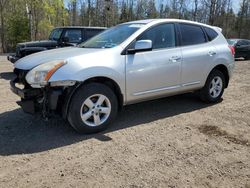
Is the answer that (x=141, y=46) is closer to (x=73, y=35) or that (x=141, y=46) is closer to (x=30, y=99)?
(x=30, y=99)

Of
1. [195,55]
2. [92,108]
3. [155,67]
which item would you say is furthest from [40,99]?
[195,55]

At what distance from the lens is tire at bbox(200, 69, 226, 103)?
20.9 feet

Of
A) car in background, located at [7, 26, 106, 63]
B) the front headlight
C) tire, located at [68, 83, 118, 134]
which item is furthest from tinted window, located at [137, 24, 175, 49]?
car in background, located at [7, 26, 106, 63]

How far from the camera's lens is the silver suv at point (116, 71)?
4410 millimetres

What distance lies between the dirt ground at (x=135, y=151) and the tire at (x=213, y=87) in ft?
1.56

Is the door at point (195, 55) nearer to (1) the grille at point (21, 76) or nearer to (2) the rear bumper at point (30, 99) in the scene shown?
(2) the rear bumper at point (30, 99)

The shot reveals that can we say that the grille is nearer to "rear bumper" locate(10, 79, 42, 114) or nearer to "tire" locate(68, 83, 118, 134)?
"rear bumper" locate(10, 79, 42, 114)

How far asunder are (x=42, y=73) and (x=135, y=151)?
5.69 ft

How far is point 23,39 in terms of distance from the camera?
1103 inches

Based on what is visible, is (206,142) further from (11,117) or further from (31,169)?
(11,117)

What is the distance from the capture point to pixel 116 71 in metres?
4.77

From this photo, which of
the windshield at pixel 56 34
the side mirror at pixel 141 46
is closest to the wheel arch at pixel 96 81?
the side mirror at pixel 141 46

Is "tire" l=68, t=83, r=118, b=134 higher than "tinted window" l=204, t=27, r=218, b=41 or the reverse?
the reverse

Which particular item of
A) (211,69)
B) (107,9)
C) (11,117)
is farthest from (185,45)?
(107,9)
